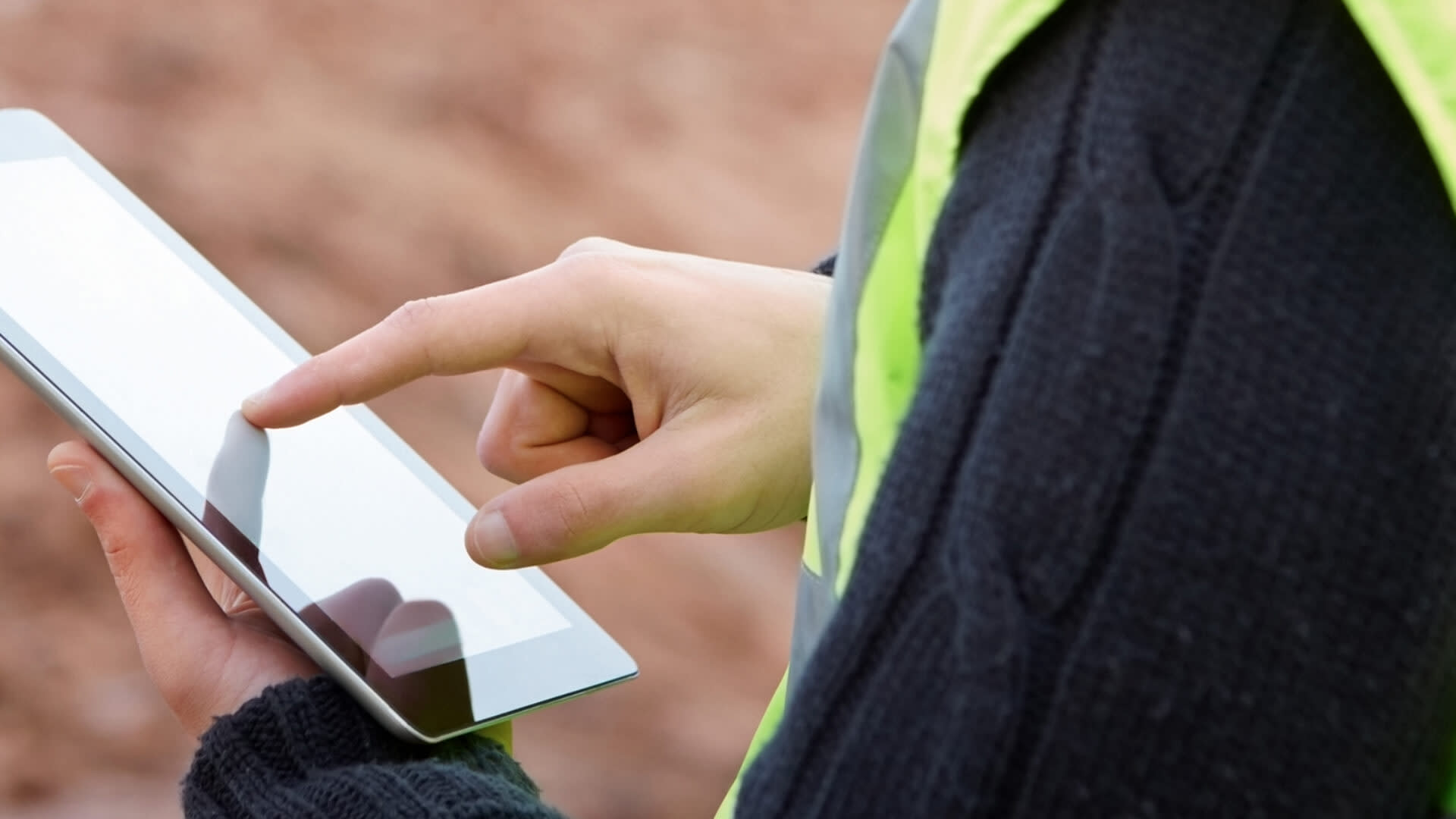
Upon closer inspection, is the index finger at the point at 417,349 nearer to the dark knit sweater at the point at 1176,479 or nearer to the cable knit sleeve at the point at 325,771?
the cable knit sleeve at the point at 325,771

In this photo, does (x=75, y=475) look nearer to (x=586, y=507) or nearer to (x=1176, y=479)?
(x=586, y=507)

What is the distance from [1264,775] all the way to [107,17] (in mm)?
1816

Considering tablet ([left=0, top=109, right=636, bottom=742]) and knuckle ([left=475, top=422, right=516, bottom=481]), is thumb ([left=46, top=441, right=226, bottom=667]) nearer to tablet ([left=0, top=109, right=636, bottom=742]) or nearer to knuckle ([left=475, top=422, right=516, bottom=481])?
tablet ([left=0, top=109, right=636, bottom=742])

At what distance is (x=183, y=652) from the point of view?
0.60 m

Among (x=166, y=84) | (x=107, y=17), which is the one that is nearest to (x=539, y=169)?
(x=166, y=84)

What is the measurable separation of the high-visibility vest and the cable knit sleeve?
0.14 metres

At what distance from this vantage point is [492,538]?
1.92 feet

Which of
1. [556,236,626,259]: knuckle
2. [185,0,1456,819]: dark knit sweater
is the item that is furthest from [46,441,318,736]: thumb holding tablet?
[185,0,1456,819]: dark knit sweater

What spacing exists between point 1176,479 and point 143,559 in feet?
1.53

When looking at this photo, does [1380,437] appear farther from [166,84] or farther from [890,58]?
[166,84]

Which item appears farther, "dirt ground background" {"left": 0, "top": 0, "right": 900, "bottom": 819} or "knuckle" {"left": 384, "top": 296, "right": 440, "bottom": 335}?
"dirt ground background" {"left": 0, "top": 0, "right": 900, "bottom": 819}

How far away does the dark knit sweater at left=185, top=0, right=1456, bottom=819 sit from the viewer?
0.30 metres

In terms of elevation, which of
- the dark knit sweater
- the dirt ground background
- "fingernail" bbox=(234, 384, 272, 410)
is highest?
the dark knit sweater

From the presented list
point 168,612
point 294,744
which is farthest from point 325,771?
point 168,612
